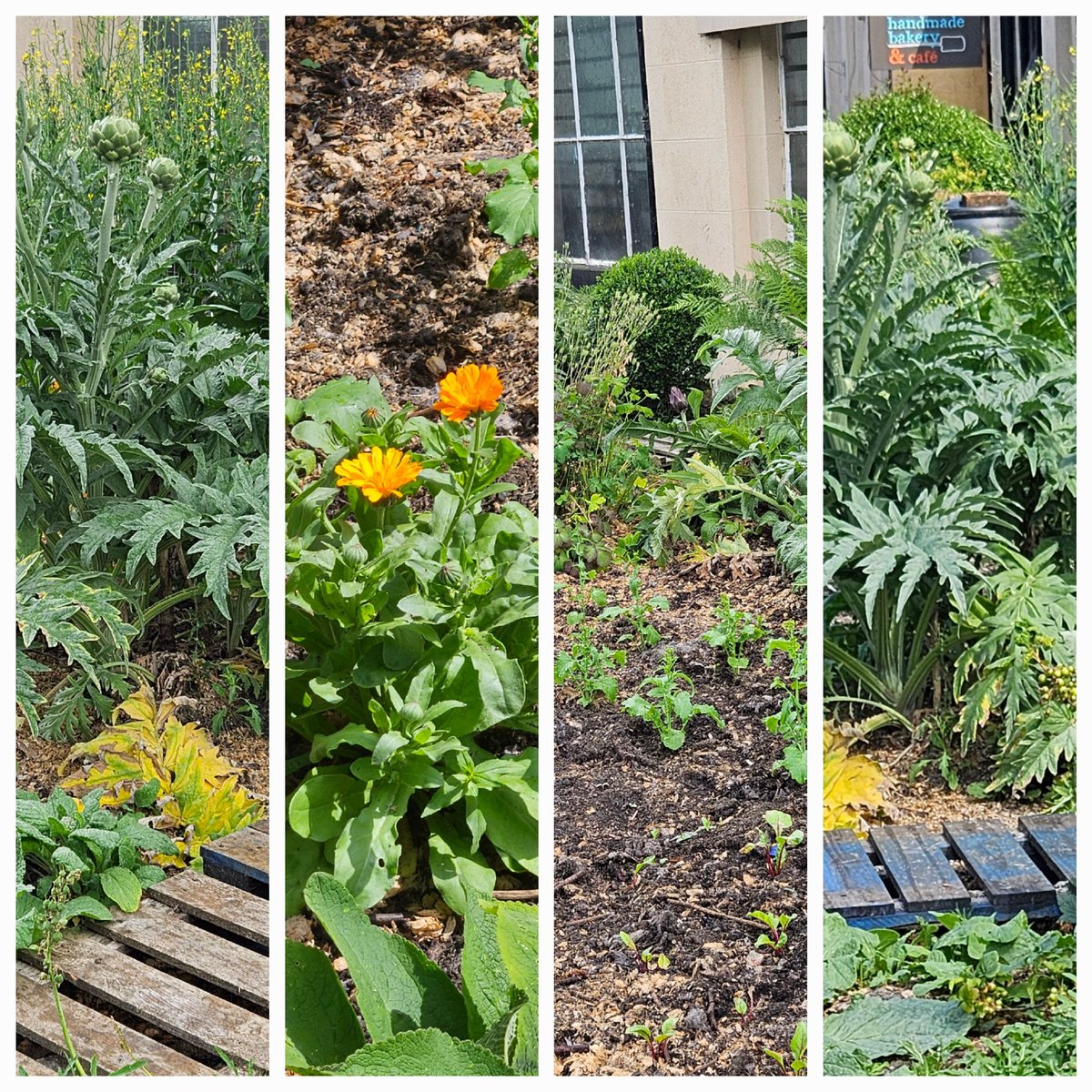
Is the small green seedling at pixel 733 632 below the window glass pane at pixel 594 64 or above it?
below

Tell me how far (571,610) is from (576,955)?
0.40 meters

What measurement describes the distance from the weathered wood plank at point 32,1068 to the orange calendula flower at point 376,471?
799 millimetres

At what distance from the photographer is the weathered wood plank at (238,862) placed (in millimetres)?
1521

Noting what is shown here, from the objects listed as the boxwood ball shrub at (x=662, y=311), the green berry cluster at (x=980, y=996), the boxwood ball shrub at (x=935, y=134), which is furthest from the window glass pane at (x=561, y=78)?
the green berry cluster at (x=980, y=996)

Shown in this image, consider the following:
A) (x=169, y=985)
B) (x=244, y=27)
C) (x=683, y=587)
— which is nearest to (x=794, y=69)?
(x=683, y=587)

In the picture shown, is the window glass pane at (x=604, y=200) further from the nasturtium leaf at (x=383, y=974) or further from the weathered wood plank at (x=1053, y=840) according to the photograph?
the weathered wood plank at (x=1053, y=840)

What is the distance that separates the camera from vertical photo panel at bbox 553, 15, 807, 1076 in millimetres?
1290

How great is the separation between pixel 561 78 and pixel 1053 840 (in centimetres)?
115

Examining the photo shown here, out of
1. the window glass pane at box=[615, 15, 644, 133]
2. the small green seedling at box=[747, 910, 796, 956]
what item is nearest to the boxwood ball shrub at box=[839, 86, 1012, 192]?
the window glass pane at box=[615, 15, 644, 133]

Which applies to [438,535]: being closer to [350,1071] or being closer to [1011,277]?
[350,1071]

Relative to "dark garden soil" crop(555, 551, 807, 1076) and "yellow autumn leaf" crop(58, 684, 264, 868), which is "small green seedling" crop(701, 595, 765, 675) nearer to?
"dark garden soil" crop(555, 551, 807, 1076)

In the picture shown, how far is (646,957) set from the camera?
1324mm

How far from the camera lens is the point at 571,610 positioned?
51.8 inches

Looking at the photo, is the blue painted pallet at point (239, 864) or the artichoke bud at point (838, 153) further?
the blue painted pallet at point (239, 864)
